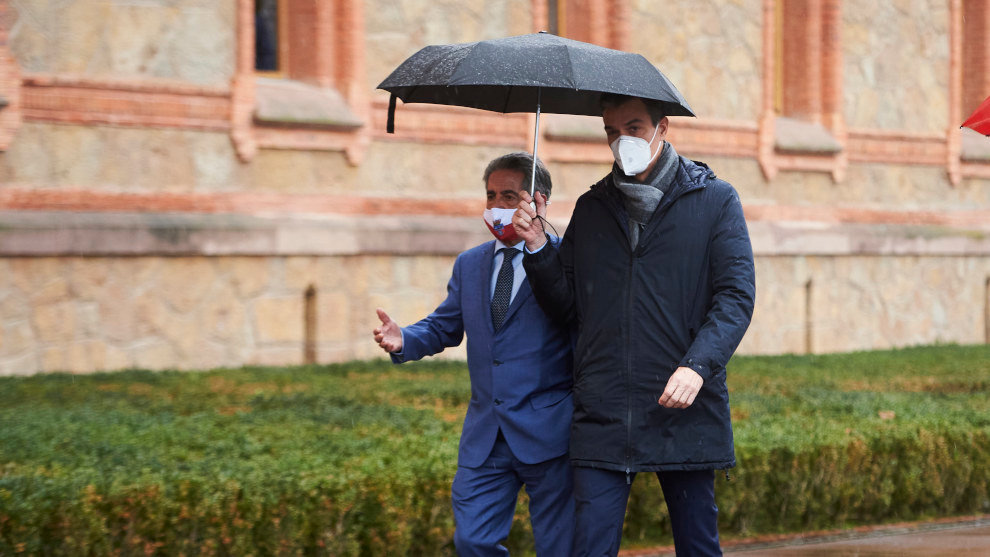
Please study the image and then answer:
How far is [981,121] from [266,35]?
851 cm

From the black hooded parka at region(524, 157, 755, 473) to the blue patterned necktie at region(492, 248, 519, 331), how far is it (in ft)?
0.88

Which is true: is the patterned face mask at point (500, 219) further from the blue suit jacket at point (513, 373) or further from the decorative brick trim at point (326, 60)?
the decorative brick trim at point (326, 60)

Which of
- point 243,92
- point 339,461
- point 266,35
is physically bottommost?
point 339,461

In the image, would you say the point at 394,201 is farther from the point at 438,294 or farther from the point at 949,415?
the point at 949,415

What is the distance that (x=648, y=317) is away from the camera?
13.4ft

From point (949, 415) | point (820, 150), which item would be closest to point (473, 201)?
point (820, 150)

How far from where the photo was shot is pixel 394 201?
1309 centimetres

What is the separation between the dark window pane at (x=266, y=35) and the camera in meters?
13.2

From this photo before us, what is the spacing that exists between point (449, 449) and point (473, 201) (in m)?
7.08

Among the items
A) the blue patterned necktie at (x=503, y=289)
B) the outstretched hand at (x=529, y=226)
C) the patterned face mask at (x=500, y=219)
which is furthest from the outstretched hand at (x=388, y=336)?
the outstretched hand at (x=529, y=226)

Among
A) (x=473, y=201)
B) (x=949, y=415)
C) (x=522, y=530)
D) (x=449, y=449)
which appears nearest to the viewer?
(x=522, y=530)

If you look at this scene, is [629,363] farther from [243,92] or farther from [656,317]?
[243,92]

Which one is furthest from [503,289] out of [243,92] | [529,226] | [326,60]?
[326,60]

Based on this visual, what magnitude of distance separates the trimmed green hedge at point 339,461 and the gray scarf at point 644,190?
2181 millimetres
